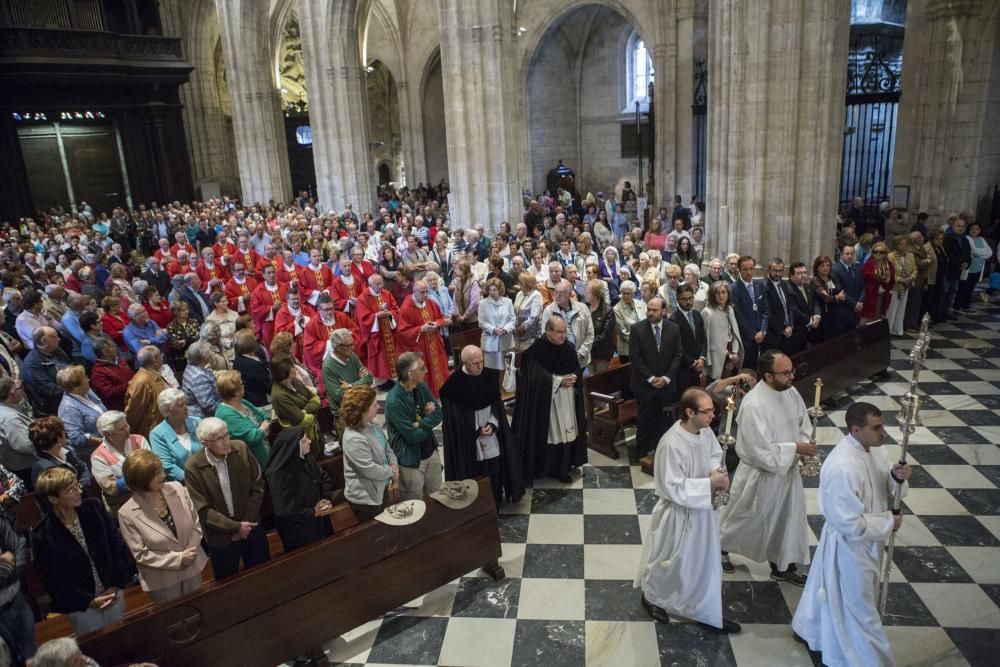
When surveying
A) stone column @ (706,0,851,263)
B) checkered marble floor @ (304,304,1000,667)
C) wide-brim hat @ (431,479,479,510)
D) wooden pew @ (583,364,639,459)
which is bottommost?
checkered marble floor @ (304,304,1000,667)

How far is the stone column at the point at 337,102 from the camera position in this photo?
1925 centimetres

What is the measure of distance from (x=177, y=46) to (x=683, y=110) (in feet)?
61.4

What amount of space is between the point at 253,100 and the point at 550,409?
834 inches

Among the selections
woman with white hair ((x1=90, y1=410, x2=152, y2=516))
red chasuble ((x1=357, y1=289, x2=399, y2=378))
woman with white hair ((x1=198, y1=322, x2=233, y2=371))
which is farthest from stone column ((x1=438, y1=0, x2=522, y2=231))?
woman with white hair ((x1=90, y1=410, x2=152, y2=516))

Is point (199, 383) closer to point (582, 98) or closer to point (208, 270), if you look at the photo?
point (208, 270)

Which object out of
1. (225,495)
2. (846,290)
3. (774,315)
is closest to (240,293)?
(225,495)

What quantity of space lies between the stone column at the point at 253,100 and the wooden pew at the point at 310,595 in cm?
2196

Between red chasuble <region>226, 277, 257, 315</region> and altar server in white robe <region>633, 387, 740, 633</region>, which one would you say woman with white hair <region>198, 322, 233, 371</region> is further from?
altar server in white robe <region>633, 387, 740, 633</region>

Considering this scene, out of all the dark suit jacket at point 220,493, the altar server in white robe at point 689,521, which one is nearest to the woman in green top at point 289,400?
the dark suit jacket at point 220,493

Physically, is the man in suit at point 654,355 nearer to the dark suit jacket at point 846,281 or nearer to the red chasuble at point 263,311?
the dark suit jacket at point 846,281

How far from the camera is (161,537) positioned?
399cm

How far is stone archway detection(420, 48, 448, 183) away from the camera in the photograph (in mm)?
28391

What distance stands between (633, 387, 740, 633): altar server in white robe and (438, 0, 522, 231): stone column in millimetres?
10817

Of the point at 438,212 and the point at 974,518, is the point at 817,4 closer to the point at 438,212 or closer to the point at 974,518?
the point at 974,518
